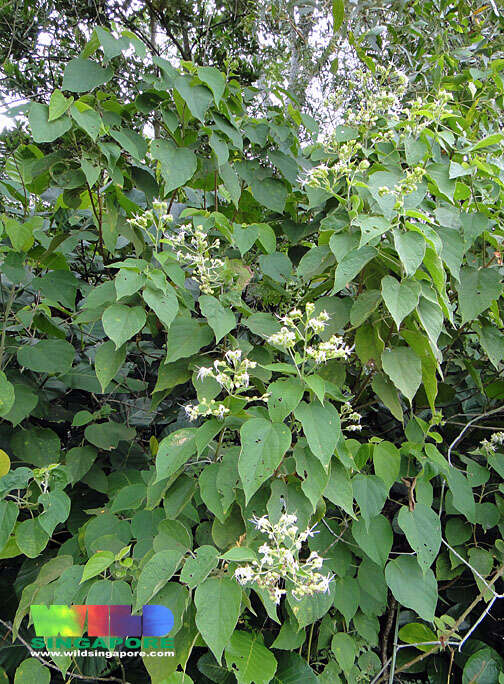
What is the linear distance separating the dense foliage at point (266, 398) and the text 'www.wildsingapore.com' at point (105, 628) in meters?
0.03

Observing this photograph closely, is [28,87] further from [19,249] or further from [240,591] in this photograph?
[240,591]

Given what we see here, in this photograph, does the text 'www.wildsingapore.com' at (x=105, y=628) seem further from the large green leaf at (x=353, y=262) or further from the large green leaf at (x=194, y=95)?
the large green leaf at (x=194, y=95)

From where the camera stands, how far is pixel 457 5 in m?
2.41

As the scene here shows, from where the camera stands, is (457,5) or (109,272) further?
(457,5)

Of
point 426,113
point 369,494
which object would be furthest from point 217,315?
point 426,113

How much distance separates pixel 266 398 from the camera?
1.06 meters

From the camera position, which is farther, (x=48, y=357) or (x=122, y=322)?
(x=48, y=357)

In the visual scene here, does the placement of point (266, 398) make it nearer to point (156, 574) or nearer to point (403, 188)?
point (156, 574)

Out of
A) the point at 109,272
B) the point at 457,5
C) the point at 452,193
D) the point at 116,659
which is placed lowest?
the point at 116,659

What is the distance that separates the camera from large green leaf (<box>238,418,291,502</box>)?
0.92 metres

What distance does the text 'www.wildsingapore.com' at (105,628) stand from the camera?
94 cm

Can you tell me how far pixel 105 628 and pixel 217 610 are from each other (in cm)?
32

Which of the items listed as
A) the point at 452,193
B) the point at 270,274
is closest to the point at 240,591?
the point at 270,274

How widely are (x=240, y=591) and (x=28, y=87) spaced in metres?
4.15
